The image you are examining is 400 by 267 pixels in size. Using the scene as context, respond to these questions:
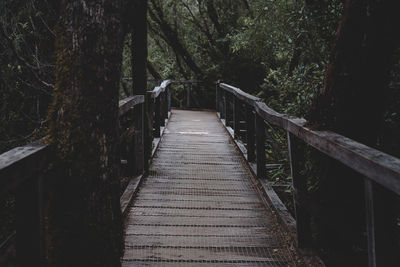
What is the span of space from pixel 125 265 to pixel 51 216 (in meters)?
1.05

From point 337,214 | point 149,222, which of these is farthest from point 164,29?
point 337,214

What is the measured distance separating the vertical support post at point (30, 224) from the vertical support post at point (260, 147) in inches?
141

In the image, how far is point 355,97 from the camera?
10.0 feet

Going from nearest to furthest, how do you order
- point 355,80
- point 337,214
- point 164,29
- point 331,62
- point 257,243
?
1. point 337,214
2. point 355,80
3. point 331,62
4. point 257,243
5. point 164,29

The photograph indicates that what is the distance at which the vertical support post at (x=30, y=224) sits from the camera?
1915 millimetres

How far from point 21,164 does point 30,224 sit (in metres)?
0.35

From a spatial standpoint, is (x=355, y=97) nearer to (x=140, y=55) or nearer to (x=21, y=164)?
(x=21, y=164)

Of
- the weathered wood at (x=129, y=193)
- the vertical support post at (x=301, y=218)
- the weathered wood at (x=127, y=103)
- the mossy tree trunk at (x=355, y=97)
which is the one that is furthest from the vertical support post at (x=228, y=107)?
the mossy tree trunk at (x=355, y=97)

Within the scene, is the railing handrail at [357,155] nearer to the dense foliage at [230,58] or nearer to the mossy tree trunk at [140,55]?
the dense foliage at [230,58]

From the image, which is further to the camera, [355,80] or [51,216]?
[355,80]

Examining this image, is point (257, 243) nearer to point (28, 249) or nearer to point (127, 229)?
point (127, 229)

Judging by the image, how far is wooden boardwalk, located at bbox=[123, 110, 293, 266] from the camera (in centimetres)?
329

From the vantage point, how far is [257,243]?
358cm

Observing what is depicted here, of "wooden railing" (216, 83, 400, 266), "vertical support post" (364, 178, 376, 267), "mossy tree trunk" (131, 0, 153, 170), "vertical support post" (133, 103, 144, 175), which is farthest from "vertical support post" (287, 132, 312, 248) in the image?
"mossy tree trunk" (131, 0, 153, 170)
